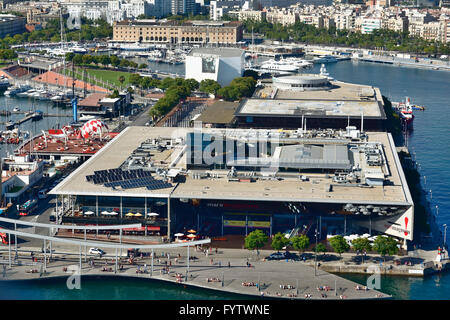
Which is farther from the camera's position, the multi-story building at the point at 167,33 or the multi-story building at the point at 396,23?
the multi-story building at the point at 396,23

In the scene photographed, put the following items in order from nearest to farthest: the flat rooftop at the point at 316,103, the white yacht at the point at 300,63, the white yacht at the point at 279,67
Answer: the flat rooftop at the point at 316,103 → the white yacht at the point at 279,67 → the white yacht at the point at 300,63

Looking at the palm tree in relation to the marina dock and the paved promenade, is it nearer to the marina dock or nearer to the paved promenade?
the marina dock

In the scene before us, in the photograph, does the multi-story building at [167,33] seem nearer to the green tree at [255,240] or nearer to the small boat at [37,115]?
the small boat at [37,115]

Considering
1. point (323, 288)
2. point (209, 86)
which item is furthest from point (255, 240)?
point (209, 86)

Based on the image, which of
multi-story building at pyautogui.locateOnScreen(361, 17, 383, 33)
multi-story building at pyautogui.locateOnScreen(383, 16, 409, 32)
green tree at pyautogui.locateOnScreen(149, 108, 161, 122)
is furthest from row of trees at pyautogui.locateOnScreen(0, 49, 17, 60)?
multi-story building at pyautogui.locateOnScreen(383, 16, 409, 32)

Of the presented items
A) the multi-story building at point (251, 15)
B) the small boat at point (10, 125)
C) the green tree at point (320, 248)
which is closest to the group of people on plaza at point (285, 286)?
the green tree at point (320, 248)

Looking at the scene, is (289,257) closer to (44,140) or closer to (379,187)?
(379,187)
